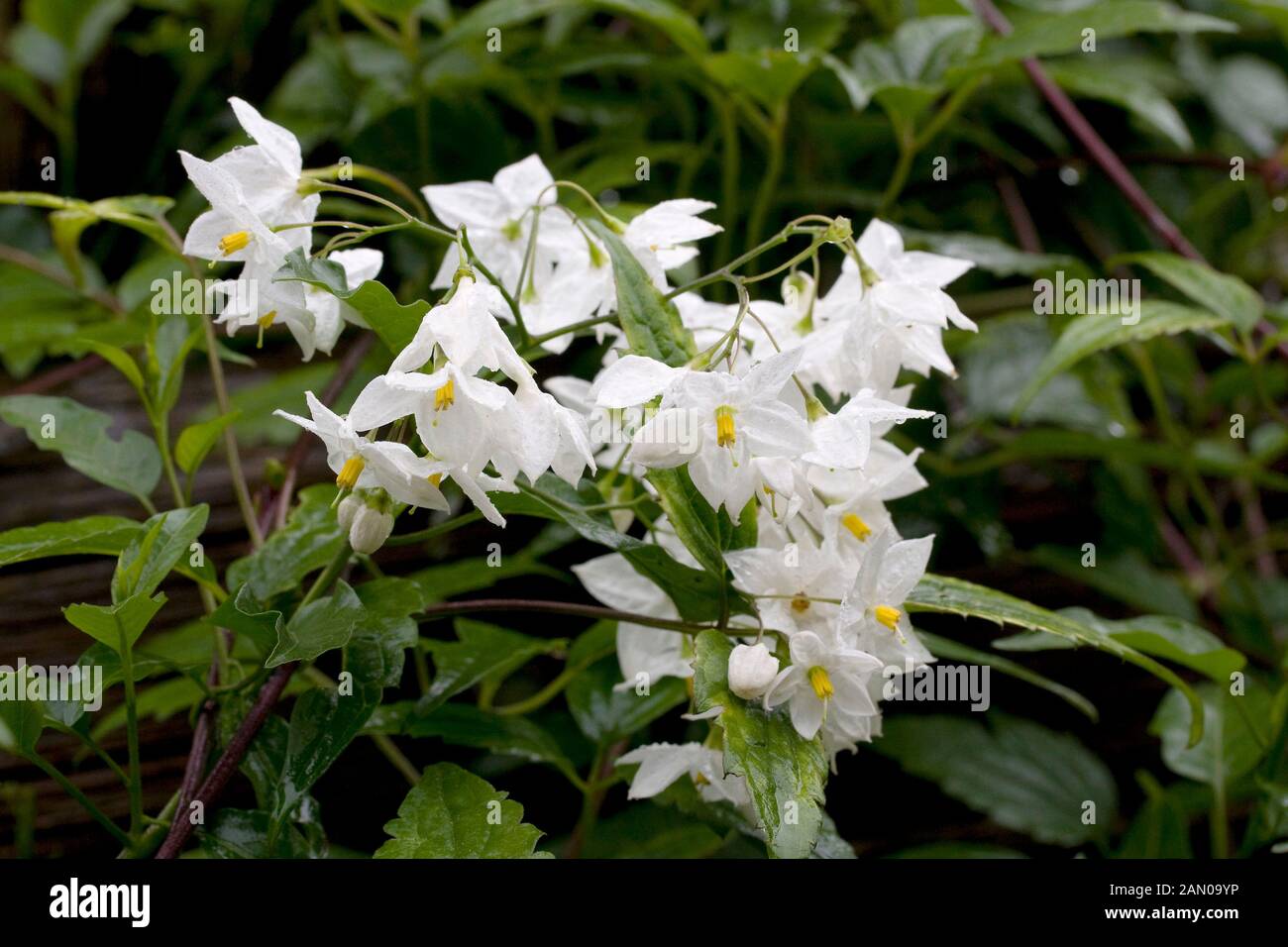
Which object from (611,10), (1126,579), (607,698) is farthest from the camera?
(1126,579)

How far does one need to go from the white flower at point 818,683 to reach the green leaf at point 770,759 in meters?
0.01

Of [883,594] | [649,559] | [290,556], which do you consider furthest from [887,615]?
[290,556]

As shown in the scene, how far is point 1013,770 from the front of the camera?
1.13 meters

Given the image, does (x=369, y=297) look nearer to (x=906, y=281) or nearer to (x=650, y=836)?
(x=906, y=281)

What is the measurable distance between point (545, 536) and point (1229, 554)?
92cm

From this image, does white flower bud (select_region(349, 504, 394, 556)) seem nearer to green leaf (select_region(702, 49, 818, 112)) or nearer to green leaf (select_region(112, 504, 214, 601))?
green leaf (select_region(112, 504, 214, 601))

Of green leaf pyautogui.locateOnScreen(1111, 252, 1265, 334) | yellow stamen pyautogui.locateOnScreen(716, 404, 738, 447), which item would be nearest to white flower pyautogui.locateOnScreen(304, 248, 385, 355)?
yellow stamen pyautogui.locateOnScreen(716, 404, 738, 447)

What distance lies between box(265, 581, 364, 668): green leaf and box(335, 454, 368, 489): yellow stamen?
0.08 m

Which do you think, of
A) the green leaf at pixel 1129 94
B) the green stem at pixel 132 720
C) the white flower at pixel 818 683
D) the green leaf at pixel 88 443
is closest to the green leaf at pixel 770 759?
the white flower at pixel 818 683

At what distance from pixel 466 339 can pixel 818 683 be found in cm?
27

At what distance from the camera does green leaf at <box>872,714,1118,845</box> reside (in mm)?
1078

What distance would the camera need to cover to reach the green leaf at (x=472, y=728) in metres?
0.77
